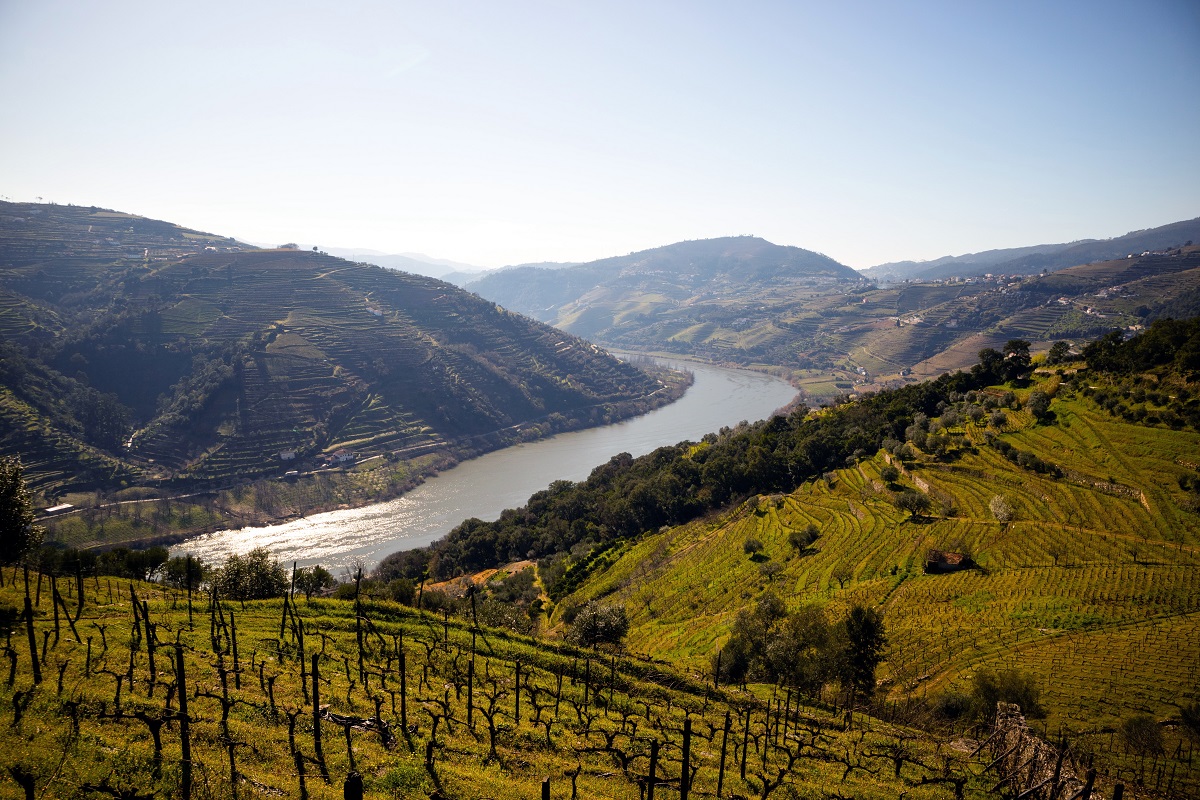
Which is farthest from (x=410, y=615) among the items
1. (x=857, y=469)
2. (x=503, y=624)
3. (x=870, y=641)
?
(x=857, y=469)

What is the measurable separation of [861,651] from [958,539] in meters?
21.8

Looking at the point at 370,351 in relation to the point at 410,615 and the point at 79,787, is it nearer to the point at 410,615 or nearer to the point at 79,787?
the point at 410,615

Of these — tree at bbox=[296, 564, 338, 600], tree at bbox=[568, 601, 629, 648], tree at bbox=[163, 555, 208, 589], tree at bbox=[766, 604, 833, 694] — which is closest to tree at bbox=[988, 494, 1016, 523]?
tree at bbox=[766, 604, 833, 694]

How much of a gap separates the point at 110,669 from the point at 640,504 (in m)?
60.9

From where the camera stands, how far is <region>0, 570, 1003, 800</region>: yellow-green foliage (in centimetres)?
932

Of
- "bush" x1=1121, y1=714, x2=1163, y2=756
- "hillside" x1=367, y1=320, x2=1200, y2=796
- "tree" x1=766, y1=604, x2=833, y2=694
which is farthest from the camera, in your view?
"hillside" x1=367, y1=320, x2=1200, y2=796

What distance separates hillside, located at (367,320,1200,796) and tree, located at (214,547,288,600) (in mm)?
21318

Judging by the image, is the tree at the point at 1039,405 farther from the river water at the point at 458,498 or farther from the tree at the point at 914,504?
the river water at the point at 458,498

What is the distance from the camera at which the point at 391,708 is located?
578 inches

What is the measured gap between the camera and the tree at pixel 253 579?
30.1m

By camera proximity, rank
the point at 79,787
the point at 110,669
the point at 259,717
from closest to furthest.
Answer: the point at 79,787, the point at 259,717, the point at 110,669

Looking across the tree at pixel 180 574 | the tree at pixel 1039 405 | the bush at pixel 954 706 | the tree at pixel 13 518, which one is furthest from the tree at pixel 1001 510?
the tree at pixel 13 518

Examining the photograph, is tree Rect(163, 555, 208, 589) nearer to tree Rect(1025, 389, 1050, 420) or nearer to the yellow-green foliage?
the yellow-green foliage

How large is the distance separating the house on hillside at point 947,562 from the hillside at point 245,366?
9245cm
